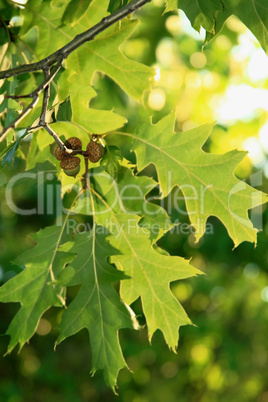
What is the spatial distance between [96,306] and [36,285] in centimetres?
23

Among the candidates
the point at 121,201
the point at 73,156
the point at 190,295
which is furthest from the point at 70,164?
the point at 190,295

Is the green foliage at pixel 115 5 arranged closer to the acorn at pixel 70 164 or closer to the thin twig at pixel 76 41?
the thin twig at pixel 76 41

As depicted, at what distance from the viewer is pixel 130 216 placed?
1.61m

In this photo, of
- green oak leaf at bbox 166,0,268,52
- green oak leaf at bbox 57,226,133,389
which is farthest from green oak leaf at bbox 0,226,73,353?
green oak leaf at bbox 166,0,268,52

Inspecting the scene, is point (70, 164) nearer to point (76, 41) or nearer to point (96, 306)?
point (76, 41)

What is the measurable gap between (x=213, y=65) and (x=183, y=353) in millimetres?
4203

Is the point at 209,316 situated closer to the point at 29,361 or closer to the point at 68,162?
the point at 29,361

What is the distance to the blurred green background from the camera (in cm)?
432

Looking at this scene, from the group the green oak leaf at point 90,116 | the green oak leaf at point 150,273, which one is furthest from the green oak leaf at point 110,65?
the green oak leaf at point 150,273

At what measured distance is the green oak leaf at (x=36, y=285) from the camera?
1733mm

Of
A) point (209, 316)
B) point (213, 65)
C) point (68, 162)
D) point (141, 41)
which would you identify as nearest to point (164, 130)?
point (68, 162)

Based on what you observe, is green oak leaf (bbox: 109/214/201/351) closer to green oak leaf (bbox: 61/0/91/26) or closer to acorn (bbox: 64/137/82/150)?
acorn (bbox: 64/137/82/150)

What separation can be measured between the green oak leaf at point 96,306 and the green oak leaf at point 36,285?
9 centimetres

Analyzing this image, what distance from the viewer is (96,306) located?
1.67 meters
